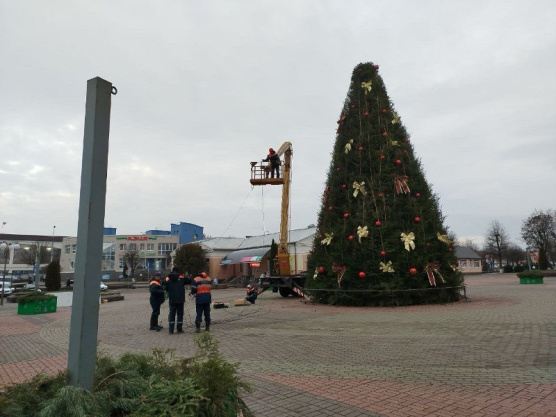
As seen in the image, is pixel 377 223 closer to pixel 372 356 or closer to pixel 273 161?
pixel 273 161

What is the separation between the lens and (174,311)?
11.0 m

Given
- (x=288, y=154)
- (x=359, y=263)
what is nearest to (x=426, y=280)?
(x=359, y=263)

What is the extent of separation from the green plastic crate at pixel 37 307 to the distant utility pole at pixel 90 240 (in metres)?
16.7

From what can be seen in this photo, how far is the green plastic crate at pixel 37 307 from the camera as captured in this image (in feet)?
54.8

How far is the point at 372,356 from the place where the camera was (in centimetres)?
723

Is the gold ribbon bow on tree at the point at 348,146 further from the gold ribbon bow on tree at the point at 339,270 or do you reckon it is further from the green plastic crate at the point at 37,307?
the green plastic crate at the point at 37,307

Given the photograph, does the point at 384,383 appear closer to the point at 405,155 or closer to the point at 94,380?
the point at 94,380

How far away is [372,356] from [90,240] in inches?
229

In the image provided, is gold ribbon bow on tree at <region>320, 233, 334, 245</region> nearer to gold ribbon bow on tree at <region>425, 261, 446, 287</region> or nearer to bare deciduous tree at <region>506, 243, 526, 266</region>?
gold ribbon bow on tree at <region>425, 261, 446, 287</region>

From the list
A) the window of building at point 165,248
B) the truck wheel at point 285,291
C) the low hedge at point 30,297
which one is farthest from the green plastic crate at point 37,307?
the window of building at point 165,248

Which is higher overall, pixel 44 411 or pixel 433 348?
pixel 44 411

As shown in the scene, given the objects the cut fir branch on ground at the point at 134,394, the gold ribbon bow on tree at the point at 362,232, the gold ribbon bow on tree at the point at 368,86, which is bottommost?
the cut fir branch on ground at the point at 134,394

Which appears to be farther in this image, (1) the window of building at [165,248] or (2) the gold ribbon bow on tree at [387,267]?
(1) the window of building at [165,248]

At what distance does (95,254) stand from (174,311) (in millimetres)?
8559
